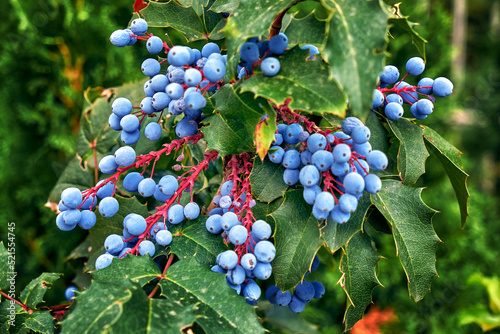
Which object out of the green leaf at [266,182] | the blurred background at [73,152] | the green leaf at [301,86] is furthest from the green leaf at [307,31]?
the blurred background at [73,152]

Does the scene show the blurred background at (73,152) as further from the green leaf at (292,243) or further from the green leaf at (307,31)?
the green leaf at (307,31)

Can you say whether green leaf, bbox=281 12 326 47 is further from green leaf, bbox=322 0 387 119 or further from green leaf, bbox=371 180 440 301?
green leaf, bbox=371 180 440 301

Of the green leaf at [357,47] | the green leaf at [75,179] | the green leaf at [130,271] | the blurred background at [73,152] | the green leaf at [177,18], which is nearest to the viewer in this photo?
the green leaf at [357,47]

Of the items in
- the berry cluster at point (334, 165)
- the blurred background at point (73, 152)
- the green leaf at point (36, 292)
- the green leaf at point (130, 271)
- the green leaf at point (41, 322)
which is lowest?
the blurred background at point (73, 152)

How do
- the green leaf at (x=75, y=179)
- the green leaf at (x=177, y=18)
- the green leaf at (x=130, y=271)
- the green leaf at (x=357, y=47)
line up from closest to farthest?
the green leaf at (x=357, y=47), the green leaf at (x=130, y=271), the green leaf at (x=177, y=18), the green leaf at (x=75, y=179)

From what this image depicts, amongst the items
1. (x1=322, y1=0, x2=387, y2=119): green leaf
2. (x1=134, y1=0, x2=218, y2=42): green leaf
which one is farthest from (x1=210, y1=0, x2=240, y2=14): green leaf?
(x1=322, y1=0, x2=387, y2=119): green leaf

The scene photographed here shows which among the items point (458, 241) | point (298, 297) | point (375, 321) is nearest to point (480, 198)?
point (458, 241)

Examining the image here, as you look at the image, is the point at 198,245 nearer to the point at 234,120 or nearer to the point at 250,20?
the point at 234,120
